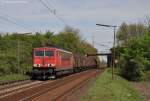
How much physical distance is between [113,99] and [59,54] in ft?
87.5

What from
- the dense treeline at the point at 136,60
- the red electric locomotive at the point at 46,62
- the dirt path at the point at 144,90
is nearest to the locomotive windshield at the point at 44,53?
the red electric locomotive at the point at 46,62

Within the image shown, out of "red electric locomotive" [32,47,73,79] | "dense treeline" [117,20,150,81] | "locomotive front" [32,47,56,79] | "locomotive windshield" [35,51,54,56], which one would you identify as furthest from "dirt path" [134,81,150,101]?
"dense treeline" [117,20,150,81]

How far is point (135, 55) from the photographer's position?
71.4 metres

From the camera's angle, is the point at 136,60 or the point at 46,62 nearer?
the point at 46,62

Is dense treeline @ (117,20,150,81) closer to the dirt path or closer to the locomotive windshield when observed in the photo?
the dirt path

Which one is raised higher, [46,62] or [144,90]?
[46,62]

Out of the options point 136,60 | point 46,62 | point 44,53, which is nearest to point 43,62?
point 46,62

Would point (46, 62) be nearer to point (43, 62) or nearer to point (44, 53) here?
point (43, 62)

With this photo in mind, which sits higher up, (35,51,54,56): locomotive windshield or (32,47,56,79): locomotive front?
(35,51,54,56): locomotive windshield

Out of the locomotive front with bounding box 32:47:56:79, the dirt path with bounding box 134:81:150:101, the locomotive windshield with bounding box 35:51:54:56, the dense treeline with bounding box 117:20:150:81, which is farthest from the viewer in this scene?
the dense treeline with bounding box 117:20:150:81

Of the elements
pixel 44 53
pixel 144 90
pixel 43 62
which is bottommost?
pixel 144 90

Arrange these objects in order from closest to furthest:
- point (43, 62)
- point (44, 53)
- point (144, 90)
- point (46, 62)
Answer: point (144, 90), point (43, 62), point (46, 62), point (44, 53)

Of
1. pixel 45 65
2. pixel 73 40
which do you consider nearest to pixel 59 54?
pixel 45 65

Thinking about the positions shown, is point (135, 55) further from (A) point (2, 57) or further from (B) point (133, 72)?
(A) point (2, 57)
